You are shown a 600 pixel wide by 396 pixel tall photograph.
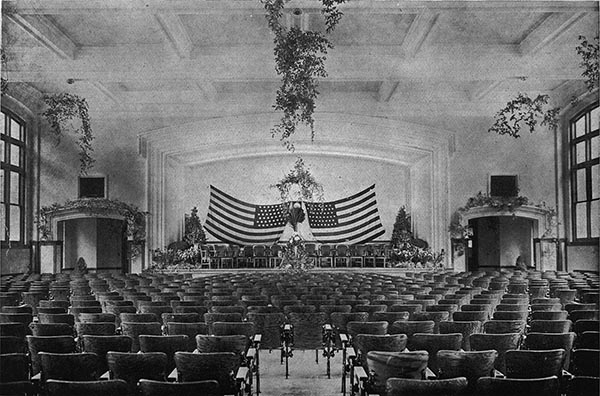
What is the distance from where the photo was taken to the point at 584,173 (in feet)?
67.9

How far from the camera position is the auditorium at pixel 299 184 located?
6480mm

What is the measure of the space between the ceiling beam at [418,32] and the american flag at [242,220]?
1178 centimetres

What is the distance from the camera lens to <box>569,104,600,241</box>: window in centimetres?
1956

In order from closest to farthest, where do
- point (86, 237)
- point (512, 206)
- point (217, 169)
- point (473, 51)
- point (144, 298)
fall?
1. point (144, 298)
2. point (473, 51)
3. point (512, 206)
4. point (86, 237)
5. point (217, 169)

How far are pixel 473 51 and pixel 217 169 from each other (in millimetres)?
13491

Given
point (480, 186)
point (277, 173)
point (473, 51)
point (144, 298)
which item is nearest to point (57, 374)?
point (144, 298)

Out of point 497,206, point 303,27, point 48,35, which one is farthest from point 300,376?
point 497,206

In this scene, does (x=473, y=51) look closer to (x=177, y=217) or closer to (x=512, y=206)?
(x=512, y=206)

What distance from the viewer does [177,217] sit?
80.9 ft

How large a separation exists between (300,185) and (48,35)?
13678 mm

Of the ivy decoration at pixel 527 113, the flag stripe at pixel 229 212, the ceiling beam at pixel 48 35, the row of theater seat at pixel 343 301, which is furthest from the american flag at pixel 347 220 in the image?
the row of theater seat at pixel 343 301

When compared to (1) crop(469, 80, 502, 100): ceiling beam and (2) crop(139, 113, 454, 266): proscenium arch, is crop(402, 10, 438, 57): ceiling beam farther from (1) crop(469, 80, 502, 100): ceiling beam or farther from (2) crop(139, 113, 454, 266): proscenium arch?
(2) crop(139, 113, 454, 266): proscenium arch

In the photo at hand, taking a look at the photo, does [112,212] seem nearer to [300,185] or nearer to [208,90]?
[208,90]

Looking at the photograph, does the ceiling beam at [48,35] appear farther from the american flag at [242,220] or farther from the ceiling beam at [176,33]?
the american flag at [242,220]
